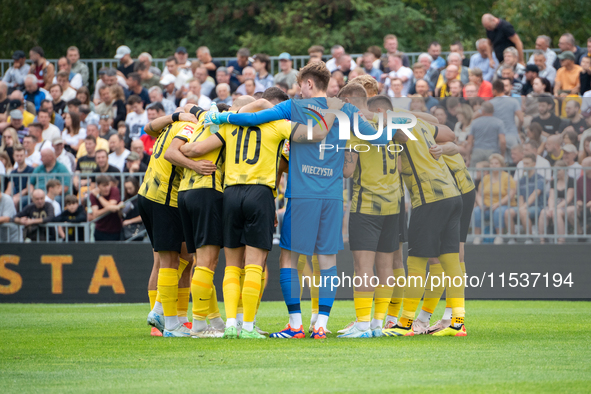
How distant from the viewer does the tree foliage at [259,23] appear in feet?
87.4

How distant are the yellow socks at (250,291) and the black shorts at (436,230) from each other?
1.55 meters

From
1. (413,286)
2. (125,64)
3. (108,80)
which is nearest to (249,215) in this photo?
(413,286)

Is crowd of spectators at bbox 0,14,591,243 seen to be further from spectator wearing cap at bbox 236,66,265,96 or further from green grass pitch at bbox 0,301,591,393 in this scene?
green grass pitch at bbox 0,301,591,393

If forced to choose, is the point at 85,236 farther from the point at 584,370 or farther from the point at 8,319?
the point at 584,370

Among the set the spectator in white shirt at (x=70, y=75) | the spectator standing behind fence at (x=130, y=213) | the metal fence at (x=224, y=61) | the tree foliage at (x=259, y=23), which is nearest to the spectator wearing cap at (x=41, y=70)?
the spectator in white shirt at (x=70, y=75)

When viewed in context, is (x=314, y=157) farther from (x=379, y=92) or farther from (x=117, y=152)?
(x=117, y=152)

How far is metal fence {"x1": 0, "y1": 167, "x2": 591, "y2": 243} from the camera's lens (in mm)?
11664

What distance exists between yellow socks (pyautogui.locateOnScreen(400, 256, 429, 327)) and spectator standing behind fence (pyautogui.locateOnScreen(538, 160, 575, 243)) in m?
4.79

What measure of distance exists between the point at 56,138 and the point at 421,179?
34.2 ft

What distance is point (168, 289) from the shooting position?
7699 millimetres

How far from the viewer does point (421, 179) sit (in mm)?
7789

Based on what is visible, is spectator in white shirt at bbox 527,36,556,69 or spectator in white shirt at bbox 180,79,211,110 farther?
spectator in white shirt at bbox 180,79,211,110

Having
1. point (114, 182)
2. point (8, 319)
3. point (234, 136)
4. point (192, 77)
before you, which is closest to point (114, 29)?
point (192, 77)

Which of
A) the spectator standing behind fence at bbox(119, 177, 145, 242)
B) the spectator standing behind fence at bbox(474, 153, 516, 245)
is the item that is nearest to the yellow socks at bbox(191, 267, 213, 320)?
the spectator standing behind fence at bbox(474, 153, 516, 245)
